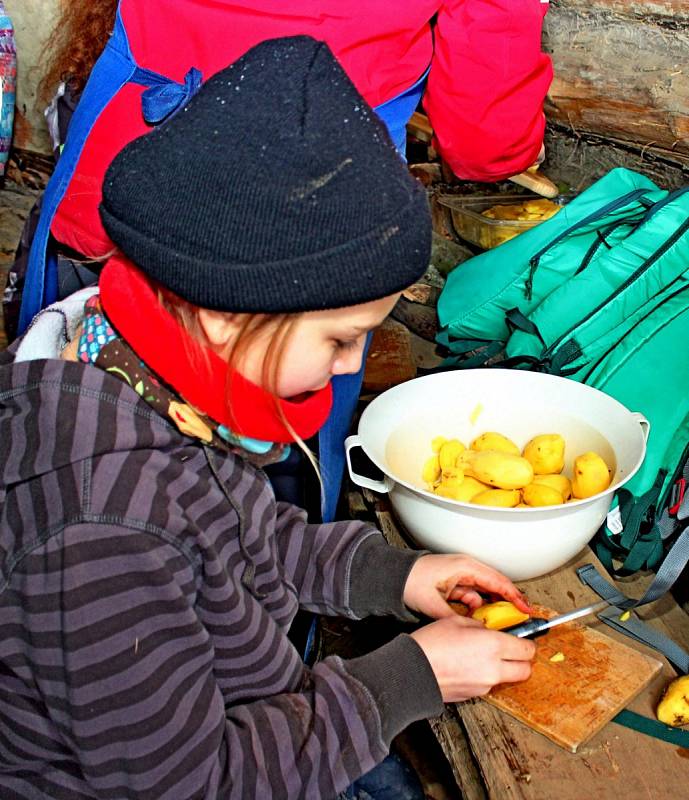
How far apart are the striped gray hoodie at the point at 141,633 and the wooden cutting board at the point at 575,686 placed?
0.46 ft

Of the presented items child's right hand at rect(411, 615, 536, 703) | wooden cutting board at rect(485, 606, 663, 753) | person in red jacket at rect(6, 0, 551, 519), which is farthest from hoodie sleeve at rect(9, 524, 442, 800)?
person in red jacket at rect(6, 0, 551, 519)

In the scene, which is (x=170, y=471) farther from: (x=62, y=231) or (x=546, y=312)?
(x=546, y=312)

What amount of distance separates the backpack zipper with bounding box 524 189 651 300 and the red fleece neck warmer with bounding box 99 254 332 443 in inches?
59.1

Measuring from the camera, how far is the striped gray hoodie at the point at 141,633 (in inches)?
38.6

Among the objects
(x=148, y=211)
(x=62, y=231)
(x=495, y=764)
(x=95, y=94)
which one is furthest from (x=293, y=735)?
(x=95, y=94)

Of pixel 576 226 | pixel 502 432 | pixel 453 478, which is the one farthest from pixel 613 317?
pixel 453 478

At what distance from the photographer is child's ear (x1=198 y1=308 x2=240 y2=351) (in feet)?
3.43

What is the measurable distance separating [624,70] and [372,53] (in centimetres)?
116

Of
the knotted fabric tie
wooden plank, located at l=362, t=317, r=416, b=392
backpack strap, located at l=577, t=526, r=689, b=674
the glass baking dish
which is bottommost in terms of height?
wooden plank, located at l=362, t=317, r=416, b=392

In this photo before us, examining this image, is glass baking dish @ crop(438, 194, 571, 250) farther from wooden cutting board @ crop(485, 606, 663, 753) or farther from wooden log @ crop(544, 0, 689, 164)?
wooden cutting board @ crop(485, 606, 663, 753)

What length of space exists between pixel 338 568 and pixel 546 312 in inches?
43.4

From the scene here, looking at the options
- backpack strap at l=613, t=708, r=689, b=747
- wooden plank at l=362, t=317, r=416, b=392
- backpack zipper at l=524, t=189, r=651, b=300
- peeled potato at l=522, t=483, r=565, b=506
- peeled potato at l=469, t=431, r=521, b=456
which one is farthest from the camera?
wooden plank at l=362, t=317, r=416, b=392

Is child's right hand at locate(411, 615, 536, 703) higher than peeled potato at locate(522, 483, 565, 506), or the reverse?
child's right hand at locate(411, 615, 536, 703)

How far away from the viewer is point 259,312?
0.99m
